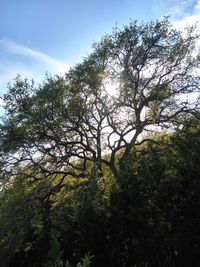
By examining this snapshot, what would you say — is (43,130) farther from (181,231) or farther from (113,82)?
(181,231)

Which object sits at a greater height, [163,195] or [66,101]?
[66,101]

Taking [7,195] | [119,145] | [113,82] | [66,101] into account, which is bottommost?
[7,195]

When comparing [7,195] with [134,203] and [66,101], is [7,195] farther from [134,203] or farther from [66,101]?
[134,203]

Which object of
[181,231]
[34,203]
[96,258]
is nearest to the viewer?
[181,231]

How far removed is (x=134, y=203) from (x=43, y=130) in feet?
35.1

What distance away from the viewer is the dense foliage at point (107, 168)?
1281 centimetres

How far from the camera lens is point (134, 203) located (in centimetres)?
1312

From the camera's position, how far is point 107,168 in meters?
24.1

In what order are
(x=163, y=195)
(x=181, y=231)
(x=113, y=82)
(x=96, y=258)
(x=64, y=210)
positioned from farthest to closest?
(x=113, y=82) < (x=64, y=210) < (x=96, y=258) < (x=163, y=195) < (x=181, y=231)

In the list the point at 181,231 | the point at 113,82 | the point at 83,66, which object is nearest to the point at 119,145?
the point at 113,82

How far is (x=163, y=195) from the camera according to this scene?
13.1m

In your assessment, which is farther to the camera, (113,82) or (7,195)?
(113,82)

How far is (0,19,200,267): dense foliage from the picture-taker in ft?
42.0

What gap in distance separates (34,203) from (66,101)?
22.4 ft
